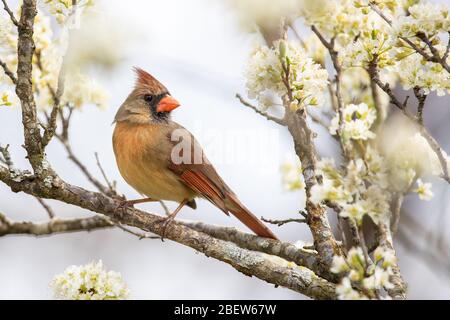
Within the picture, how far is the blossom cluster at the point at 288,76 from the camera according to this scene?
8.74 ft

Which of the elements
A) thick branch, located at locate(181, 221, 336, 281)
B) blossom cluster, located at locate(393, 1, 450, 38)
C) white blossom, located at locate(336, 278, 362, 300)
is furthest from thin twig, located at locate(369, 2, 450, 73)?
thick branch, located at locate(181, 221, 336, 281)

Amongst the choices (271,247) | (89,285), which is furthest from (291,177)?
(89,285)

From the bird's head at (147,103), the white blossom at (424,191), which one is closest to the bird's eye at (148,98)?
the bird's head at (147,103)

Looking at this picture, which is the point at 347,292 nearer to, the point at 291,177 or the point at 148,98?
the point at 291,177

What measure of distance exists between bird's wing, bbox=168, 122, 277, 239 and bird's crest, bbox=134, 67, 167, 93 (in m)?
0.60

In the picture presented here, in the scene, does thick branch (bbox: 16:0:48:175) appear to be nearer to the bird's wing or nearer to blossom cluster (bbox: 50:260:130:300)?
blossom cluster (bbox: 50:260:130:300)

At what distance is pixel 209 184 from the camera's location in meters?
4.15

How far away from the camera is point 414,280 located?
19.9 feet

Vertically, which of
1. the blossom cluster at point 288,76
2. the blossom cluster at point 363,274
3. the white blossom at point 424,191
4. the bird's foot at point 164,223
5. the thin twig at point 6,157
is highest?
the blossom cluster at point 288,76

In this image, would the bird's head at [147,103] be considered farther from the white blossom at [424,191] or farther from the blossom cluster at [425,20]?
the white blossom at [424,191]

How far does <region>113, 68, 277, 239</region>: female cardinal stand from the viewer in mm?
4066
